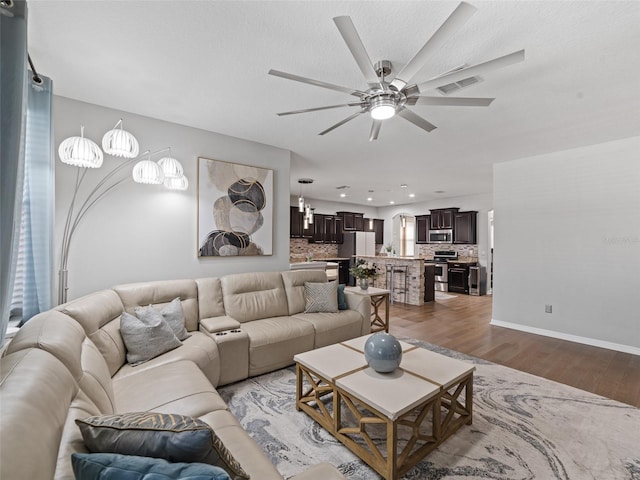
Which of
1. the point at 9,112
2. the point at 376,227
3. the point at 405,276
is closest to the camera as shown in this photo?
the point at 9,112

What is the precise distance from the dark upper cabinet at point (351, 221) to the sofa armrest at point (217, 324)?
662 cm

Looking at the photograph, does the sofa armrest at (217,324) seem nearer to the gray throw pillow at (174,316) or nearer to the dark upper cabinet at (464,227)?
the gray throw pillow at (174,316)

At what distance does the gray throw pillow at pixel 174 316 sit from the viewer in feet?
8.17

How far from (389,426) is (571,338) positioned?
4.01m

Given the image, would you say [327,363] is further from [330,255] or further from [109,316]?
[330,255]

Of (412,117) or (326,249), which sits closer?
(412,117)

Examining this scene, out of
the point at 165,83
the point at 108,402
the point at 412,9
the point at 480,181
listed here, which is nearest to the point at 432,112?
the point at 412,9

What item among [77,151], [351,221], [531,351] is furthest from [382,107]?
[351,221]

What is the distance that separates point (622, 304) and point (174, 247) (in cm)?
562

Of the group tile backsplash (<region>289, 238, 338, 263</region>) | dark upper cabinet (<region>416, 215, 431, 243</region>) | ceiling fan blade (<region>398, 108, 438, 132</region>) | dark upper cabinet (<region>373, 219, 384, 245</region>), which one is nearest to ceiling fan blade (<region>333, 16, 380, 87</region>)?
ceiling fan blade (<region>398, 108, 438, 132</region>)

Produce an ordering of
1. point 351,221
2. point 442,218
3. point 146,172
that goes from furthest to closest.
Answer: point 351,221 → point 442,218 → point 146,172

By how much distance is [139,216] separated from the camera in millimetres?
3051

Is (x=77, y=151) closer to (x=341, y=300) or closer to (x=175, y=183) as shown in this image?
(x=175, y=183)

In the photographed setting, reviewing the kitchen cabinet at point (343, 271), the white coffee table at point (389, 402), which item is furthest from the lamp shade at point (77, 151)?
the kitchen cabinet at point (343, 271)
